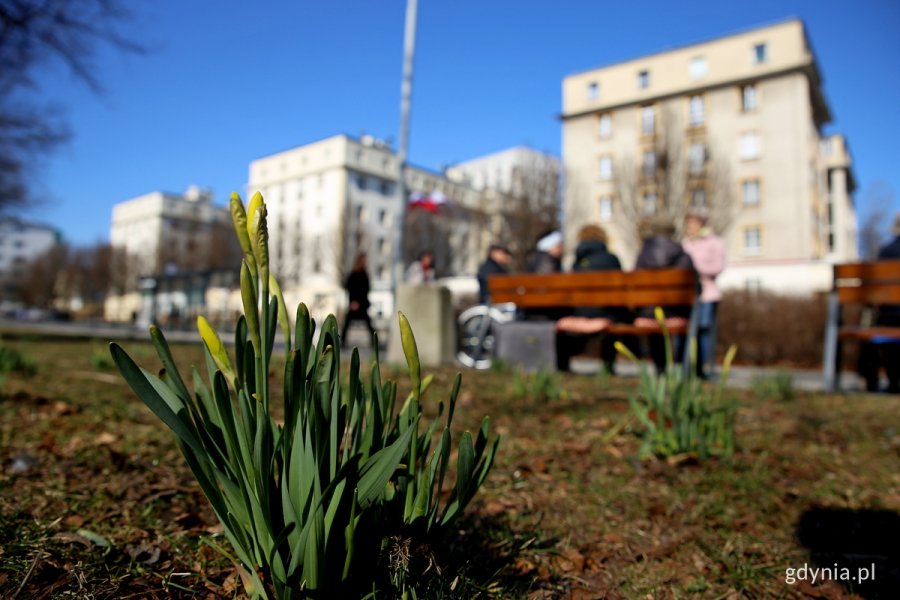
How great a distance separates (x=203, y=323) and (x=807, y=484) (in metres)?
2.30

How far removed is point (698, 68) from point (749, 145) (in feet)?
22.3

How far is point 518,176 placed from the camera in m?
29.9

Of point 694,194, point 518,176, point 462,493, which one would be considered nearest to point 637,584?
point 462,493

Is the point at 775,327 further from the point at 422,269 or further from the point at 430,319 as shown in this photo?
the point at 430,319

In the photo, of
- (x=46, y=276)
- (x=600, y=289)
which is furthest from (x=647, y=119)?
(x=46, y=276)

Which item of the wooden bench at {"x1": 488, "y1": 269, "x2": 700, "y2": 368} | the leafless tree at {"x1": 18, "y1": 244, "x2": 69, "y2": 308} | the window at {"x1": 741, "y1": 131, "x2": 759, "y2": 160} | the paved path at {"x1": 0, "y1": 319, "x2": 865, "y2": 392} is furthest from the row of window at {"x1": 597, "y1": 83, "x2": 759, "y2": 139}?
the leafless tree at {"x1": 18, "y1": 244, "x2": 69, "y2": 308}

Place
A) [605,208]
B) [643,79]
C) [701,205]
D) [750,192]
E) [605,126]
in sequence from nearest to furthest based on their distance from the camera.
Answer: [701,205] < [750,192] < [643,79] < [605,208] < [605,126]

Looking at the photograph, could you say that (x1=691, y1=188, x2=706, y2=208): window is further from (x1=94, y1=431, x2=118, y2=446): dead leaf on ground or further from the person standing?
(x1=94, y1=431, x2=118, y2=446): dead leaf on ground

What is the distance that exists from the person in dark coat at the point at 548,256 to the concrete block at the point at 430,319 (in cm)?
113

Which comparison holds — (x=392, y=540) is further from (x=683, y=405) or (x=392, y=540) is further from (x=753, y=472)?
(x=753, y=472)

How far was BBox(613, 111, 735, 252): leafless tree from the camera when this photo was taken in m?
23.5

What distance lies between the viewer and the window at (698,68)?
40.5 meters

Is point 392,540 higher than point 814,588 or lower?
higher

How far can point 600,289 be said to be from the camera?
210 inches
